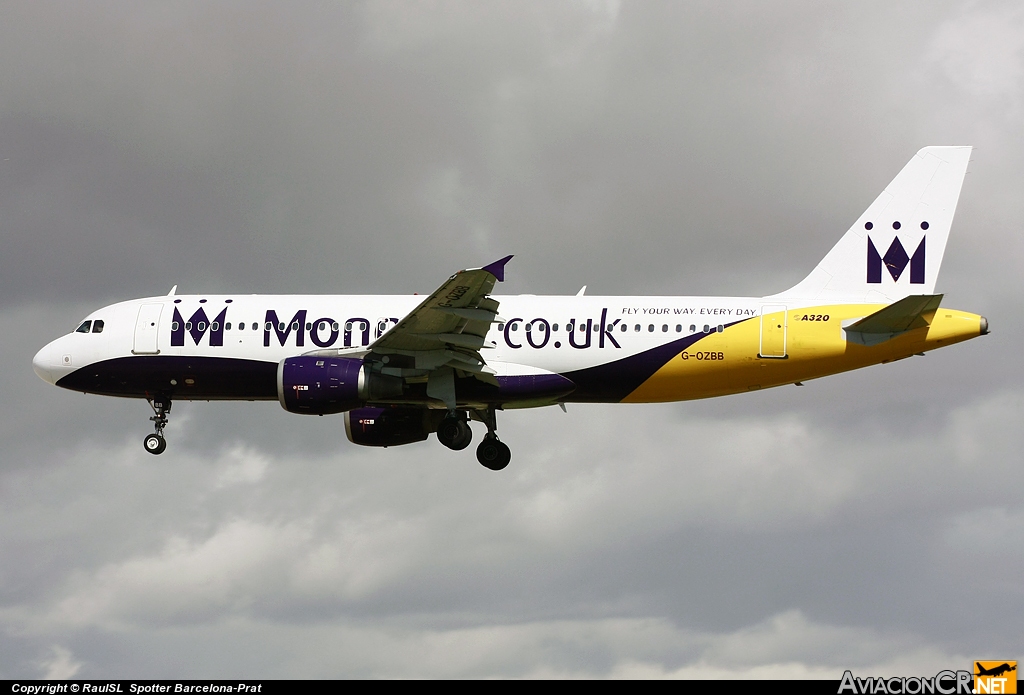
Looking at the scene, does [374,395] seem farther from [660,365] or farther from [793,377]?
[793,377]

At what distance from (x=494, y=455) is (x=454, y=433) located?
204 centimetres

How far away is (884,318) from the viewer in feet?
155

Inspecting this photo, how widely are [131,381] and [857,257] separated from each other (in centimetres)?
2603

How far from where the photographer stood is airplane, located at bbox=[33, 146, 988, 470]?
1861 inches

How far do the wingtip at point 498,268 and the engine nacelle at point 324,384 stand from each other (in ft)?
20.9

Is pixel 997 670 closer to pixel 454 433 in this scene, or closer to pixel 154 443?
pixel 454 433

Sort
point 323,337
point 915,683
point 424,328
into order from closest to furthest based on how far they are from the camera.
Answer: point 915,683 → point 424,328 → point 323,337

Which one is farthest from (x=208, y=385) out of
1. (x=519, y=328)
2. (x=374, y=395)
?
(x=519, y=328)

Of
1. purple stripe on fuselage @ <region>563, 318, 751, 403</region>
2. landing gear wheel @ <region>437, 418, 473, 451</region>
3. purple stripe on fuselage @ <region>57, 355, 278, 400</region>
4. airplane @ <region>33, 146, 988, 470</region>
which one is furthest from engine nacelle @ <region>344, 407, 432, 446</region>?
purple stripe on fuselage @ <region>563, 318, 751, 403</region>

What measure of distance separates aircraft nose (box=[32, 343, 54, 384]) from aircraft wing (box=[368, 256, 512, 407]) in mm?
13193

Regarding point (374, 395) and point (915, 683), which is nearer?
point (915, 683)

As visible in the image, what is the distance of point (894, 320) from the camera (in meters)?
47.2

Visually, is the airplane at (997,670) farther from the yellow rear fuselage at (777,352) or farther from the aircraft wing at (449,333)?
the aircraft wing at (449,333)

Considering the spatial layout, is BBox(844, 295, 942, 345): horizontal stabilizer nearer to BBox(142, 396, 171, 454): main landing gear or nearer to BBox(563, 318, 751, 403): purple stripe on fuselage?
BBox(563, 318, 751, 403): purple stripe on fuselage
